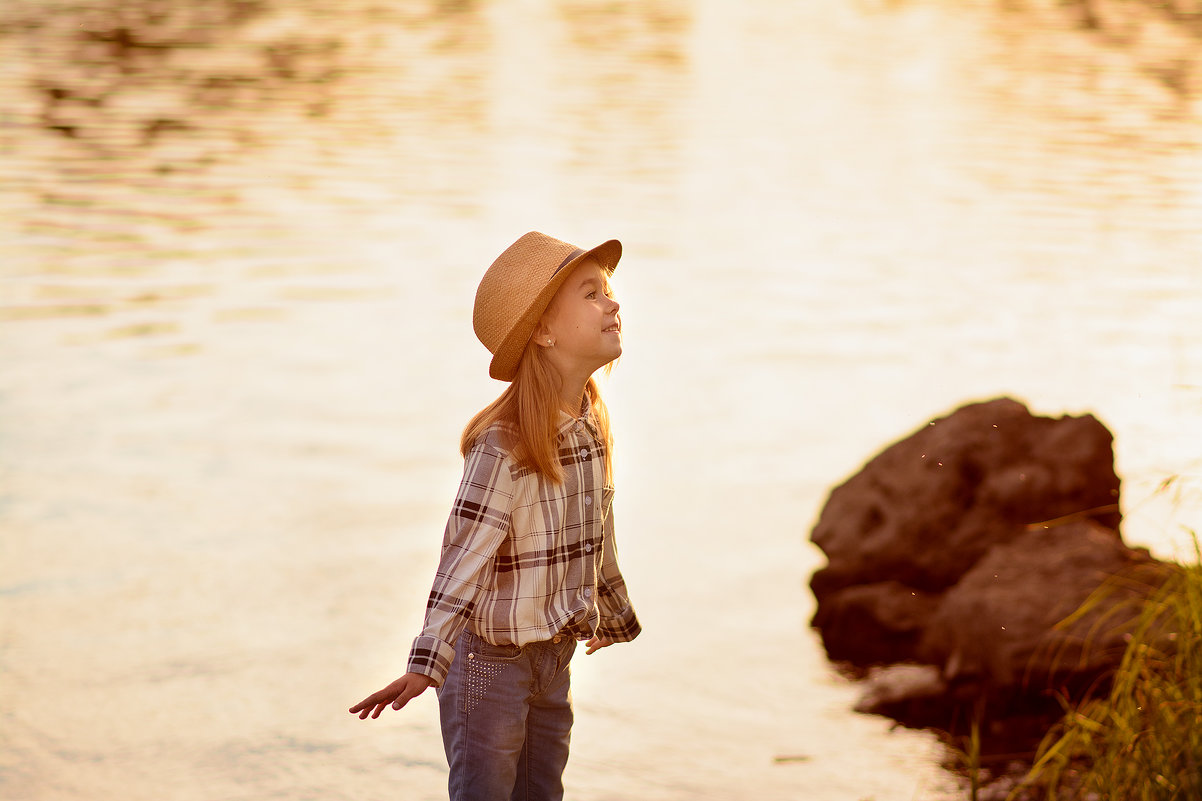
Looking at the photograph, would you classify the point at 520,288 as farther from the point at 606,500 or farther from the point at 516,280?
the point at 606,500

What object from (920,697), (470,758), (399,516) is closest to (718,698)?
(920,697)

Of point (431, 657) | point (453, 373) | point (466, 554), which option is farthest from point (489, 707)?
point (453, 373)

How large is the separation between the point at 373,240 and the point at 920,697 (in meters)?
8.97

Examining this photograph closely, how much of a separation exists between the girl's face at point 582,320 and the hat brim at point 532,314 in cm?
3

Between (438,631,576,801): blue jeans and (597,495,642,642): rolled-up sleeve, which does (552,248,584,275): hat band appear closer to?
(597,495,642,642): rolled-up sleeve

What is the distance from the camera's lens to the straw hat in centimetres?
316

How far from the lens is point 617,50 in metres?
33.4

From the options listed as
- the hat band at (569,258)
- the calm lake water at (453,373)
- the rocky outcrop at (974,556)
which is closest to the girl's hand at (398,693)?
the hat band at (569,258)

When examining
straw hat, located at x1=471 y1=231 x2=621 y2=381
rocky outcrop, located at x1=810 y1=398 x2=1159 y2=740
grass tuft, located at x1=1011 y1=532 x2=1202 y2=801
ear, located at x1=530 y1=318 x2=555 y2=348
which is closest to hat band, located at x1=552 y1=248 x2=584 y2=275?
straw hat, located at x1=471 y1=231 x2=621 y2=381

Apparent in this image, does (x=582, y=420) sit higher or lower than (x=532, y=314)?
lower

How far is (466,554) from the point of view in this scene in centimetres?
302

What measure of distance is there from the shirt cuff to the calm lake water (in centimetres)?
209

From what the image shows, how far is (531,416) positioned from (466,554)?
13.6 inches

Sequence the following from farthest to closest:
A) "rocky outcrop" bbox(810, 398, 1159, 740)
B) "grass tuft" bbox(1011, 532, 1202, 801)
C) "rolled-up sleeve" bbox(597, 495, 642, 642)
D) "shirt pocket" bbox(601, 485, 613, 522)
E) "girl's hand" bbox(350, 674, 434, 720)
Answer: "rocky outcrop" bbox(810, 398, 1159, 740), "grass tuft" bbox(1011, 532, 1202, 801), "rolled-up sleeve" bbox(597, 495, 642, 642), "shirt pocket" bbox(601, 485, 613, 522), "girl's hand" bbox(350, 674, 434, 720)
